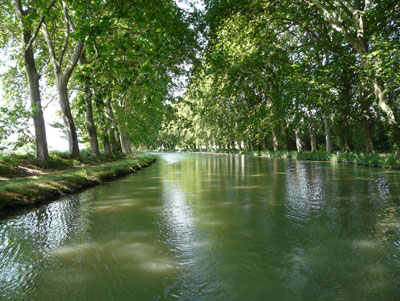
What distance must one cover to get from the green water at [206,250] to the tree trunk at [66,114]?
10006mm

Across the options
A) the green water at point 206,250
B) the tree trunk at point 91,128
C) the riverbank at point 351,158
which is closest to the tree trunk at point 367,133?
the riverbank at point 351,158

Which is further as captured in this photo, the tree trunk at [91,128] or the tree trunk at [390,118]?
the tree trunk at [91,128]

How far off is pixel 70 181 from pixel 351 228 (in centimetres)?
885

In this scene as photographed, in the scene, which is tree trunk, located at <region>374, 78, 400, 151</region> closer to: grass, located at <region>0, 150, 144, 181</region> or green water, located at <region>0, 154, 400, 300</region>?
green water, located at <region>0, 154, 400, 300</region>

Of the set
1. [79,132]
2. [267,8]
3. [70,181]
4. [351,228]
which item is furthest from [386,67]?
[79,132]

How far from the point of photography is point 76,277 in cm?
328

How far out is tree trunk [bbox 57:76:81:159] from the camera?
1569cm

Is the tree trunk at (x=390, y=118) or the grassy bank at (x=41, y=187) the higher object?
the tree trunk at (x=390, y=118)

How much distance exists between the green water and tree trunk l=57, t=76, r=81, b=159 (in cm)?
1001

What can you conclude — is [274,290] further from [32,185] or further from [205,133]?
[205,133]

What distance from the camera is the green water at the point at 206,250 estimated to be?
9.69 feet

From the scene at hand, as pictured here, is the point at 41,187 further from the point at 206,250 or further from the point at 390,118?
the point at 390,118

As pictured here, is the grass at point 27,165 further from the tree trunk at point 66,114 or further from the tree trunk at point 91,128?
the tree trunk at point 91,128

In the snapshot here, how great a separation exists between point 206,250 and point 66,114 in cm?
1492
